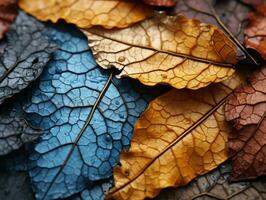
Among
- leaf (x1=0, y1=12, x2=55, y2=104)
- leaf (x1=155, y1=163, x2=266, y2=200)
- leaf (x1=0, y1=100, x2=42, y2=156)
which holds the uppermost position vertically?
leaf (x1=0, y1=12, x2=55, y2=104)

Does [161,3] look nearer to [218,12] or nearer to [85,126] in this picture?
[218,12]

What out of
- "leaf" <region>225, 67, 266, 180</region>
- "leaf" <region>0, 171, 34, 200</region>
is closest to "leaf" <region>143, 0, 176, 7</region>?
"leaf" <region>225, 67, 266, 180</region>

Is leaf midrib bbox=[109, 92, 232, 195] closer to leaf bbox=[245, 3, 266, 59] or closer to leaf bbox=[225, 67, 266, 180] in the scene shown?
leaf bbox=[225, 67, 266, 180]

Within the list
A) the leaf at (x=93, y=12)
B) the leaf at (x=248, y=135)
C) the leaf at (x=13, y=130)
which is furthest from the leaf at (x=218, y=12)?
the leaf at (x=13, y=130)

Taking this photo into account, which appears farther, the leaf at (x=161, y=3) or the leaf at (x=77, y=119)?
the leaf at (x=161, y=3)

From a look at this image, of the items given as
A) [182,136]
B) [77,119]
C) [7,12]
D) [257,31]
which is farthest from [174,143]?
[7,12]

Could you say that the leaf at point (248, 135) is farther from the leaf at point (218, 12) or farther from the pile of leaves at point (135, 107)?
the leaf at point (218, 12)

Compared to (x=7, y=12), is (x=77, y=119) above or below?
below
